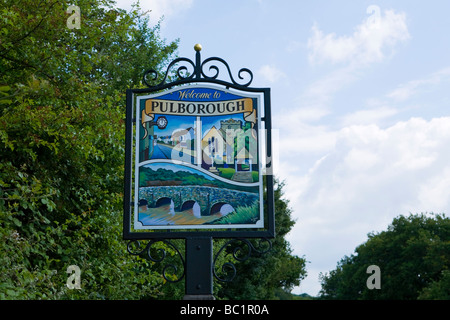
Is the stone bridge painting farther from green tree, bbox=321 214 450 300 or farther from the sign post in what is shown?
green tree, bbox=321 214 450 300

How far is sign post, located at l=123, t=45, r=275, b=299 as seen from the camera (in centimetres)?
679

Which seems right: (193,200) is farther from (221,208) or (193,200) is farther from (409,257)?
(409,257)

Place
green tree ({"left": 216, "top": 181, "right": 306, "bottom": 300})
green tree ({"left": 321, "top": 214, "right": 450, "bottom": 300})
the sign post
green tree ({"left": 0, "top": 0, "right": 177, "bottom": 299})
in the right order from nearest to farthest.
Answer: the sign post → green tree ({"left": 0, "top": 0, "right": 177, "bottom": 299}) → green tree ({"left": 216, "top": 181, "right": 306, "bottom": 300}) → green tree ({"left": 321, "top": 214, "right": 450, "bottom": 300})

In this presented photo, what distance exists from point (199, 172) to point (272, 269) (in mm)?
26096

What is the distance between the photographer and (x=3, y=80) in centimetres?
1077

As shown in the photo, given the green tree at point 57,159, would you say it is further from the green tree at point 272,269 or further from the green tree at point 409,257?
the green tree at point 409,257

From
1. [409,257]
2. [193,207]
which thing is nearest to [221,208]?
[193,207]

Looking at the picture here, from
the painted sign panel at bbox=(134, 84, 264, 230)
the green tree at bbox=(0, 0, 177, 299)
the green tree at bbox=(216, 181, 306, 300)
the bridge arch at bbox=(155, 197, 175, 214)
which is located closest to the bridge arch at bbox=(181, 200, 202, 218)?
the painted sign panel at bbox=(134, 84, 264, 230)

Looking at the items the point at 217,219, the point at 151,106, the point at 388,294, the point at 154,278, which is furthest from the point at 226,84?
the point at 388,294

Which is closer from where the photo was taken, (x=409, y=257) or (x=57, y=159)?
(x=57, y=159)

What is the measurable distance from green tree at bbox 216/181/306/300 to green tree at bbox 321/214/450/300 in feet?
29.1

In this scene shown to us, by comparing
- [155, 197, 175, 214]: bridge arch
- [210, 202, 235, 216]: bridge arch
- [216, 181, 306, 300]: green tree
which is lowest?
[216, 181, 306, 300]: green tree

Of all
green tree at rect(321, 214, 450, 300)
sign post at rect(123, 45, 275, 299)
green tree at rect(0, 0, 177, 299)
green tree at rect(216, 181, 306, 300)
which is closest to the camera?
sign post at rect(123, 45, 275, 299)

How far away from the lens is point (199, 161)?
6945 millimetres
